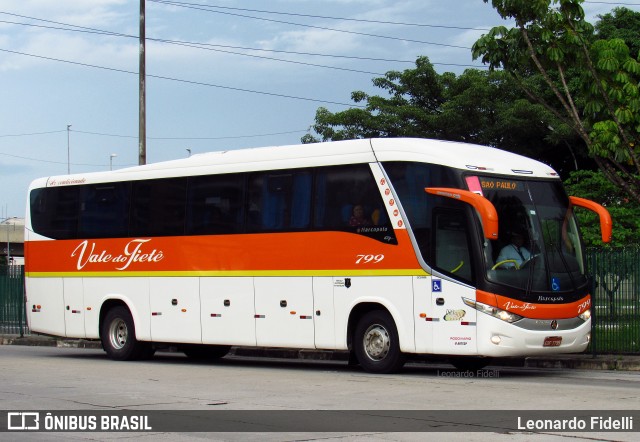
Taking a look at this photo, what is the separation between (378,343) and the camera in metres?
16.4

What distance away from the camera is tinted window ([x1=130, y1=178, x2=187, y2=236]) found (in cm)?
1942

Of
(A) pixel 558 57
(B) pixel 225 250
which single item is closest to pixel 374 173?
(B) pixel 225 250

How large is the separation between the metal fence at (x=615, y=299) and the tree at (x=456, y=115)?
2078 cm

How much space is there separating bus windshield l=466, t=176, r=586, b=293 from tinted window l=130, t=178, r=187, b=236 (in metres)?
6.24

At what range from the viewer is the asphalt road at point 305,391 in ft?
31.8

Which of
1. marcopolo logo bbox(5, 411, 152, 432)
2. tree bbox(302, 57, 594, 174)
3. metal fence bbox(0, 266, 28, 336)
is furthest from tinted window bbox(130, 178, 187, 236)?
tree bbox(302, 57, 594, 174)

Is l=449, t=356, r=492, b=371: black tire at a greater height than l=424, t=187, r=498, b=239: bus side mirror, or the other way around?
l=424, t=187, r=498, b=239: bus side mirror

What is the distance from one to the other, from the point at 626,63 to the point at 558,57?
1.19 m

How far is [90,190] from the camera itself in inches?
832

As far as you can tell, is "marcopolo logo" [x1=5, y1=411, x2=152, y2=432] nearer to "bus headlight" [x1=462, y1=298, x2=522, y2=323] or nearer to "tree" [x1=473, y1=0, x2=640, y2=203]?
"bus headlight" [x1=462, y1=298, x2=522, y2=323]

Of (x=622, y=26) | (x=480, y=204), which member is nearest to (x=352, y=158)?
(x=480, y=204)

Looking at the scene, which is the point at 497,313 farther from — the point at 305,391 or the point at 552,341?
the point at 305,391

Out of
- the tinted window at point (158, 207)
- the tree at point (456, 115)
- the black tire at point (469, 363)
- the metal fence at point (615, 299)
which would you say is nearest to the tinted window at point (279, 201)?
the tinted window at point (158, 207)

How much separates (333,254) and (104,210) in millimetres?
6073
